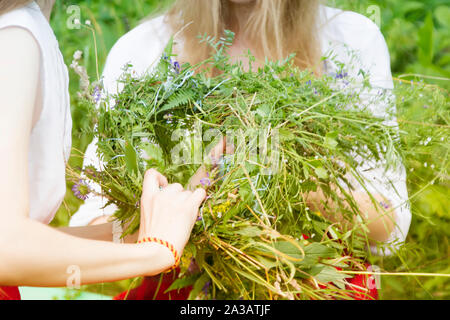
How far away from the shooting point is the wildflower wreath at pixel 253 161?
592 mm

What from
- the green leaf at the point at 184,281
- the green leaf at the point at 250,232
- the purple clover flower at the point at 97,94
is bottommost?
the green leaf at the point at 184,281

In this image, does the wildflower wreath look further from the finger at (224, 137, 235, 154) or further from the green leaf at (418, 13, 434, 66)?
the green leaf at (418, 13, 434, 66)

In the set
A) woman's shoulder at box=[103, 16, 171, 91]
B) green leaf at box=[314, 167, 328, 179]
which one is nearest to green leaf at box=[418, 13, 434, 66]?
woman's shoulder at box=[103, 16, 171, 91]

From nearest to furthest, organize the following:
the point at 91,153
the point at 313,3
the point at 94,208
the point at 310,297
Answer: the point at 310,297 → the point at 91,153 → the point at 94,208 → the point at 313,3

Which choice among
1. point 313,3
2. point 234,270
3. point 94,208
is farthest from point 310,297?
point 313,3

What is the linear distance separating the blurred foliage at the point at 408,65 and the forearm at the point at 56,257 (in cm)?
28

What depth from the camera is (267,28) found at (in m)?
1.01

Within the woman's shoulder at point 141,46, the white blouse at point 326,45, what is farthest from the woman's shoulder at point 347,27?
the woman's shoulder at point 141,46

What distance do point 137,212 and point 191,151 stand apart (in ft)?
0.37

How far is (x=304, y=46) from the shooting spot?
1.03m

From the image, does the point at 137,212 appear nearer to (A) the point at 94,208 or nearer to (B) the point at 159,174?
(B) the point at 159,174

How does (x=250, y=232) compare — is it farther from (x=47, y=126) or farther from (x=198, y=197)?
(x=47, y=126)

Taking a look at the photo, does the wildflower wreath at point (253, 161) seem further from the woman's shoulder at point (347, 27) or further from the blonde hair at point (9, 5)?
the woman's shoulder at point (347, 27)

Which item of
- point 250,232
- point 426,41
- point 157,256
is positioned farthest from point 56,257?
point 426,41
